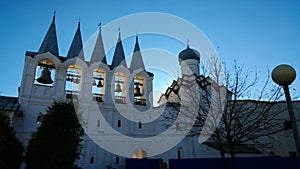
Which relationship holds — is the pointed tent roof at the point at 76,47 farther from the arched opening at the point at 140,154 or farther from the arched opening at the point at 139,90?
the arched opening at the point at 140,154

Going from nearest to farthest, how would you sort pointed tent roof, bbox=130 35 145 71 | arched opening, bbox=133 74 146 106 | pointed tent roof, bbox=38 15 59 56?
pointed tent roof, bbox=38 15 59 56, arched opening, bbox=133 74 146 106, pointed tent roof, bbox=130 35 145 71

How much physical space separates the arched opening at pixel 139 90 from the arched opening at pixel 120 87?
1106 mm

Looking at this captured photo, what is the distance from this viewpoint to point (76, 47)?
21.1 meters

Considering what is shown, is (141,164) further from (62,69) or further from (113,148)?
(62,69)

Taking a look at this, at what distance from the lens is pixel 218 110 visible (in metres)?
10.2

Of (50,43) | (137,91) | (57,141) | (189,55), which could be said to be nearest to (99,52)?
(50,43)

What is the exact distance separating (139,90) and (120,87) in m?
1.96

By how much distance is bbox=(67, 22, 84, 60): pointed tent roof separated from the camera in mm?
20325

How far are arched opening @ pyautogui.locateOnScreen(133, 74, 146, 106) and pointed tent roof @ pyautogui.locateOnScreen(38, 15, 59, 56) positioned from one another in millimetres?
7730

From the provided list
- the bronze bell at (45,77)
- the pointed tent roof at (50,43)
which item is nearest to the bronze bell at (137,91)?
the bronze bell at (45,77)

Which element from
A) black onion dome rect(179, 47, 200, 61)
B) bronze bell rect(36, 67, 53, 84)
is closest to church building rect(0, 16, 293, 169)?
bronze bell rect(36, 67, 53, 84)

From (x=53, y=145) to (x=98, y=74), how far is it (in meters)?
12.2

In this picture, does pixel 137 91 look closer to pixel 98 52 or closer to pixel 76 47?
pixel 98 52

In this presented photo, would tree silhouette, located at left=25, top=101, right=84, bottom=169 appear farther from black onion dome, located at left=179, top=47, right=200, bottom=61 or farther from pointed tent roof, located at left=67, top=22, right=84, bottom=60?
black onion dome, located at left=179, top=47, right=200, bottom=61
